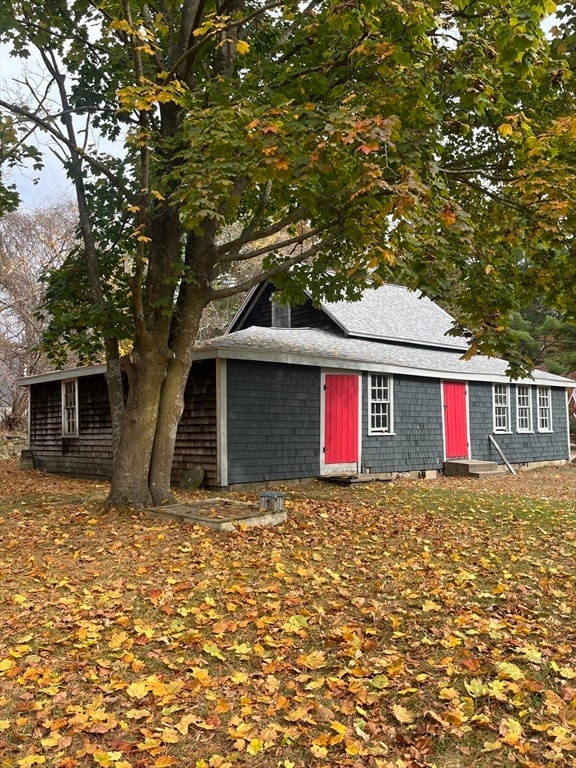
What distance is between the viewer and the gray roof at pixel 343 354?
1255 cm

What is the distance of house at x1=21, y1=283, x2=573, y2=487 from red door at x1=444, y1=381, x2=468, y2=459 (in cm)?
3

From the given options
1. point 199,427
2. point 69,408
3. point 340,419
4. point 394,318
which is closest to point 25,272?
point 69,408

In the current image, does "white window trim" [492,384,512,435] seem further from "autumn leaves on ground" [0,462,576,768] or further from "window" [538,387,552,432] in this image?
"autumn leaves on ground" [0,462,576,768]

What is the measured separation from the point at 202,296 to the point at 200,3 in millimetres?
4050

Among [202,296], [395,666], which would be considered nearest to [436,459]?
[202,296]

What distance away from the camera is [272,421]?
13.0m

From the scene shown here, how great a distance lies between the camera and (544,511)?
9.93 m

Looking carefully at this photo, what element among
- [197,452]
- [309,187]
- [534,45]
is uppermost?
[534,45]

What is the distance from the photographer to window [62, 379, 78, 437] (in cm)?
1678

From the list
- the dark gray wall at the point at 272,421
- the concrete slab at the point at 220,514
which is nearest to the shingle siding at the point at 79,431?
the dark gray wall at the point at 272,421

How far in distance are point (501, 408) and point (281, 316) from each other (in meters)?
7.56

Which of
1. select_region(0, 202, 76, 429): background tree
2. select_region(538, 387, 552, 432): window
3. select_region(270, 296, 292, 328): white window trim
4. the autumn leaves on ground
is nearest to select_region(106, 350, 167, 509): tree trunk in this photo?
the autumn leaves on ground

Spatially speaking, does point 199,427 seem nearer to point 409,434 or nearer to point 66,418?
point 409,434

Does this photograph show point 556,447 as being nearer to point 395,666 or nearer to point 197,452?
point 197,452
